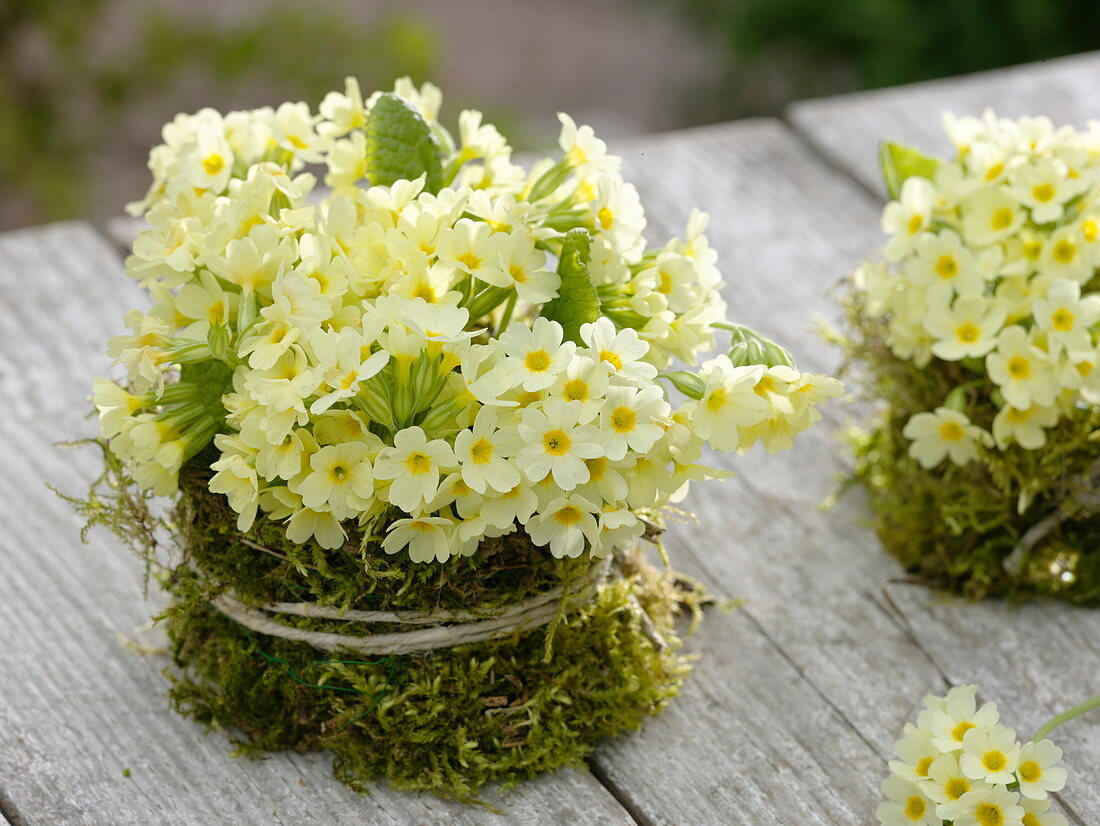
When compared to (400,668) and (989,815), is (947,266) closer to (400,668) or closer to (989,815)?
(989,815)

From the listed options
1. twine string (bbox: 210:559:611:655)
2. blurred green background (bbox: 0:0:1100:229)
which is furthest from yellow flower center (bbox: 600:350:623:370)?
blurred green background (bbox: 0:0:1100:229)

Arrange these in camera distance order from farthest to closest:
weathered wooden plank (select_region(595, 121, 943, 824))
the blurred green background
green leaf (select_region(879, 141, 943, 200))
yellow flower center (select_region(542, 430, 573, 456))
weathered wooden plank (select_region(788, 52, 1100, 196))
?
the blurred green background, weathered wooden plank (select_region(788, 52, 1100, 196)), green leaf (select_region(879, 141, 943, 200)), weathered wooden plank (select_region(595, 121, 943, 824)), yellow flower center (select_region(542, 430, 573, 456))

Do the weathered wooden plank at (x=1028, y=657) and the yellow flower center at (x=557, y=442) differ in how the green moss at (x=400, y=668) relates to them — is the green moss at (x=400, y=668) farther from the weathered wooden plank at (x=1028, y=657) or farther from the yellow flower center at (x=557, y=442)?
the weathered wooden plank at (x=1028, y=657)

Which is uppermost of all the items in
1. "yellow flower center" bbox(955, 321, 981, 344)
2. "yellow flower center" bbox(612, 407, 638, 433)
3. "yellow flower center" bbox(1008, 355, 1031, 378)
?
"yellow flower center" bbox(612, 407, 638, 433)

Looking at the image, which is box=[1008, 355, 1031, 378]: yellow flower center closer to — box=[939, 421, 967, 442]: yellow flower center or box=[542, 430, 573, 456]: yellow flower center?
box=[939, 421, 967, 442]: yellow flower center

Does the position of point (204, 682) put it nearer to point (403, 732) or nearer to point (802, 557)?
point (403, 732)

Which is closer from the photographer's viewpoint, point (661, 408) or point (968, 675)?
point (661, 408)

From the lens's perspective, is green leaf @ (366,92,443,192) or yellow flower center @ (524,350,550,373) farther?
green leaf @ (366,92,443,192)

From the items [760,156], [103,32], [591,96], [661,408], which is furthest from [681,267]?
[591,96]
